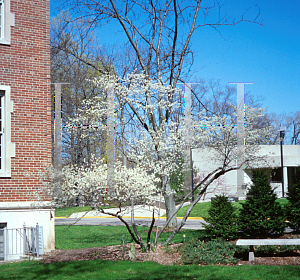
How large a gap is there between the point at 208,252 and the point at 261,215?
2292mm

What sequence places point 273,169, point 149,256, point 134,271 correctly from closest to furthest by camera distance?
point 134,271 → point 149,256 → point 273,169

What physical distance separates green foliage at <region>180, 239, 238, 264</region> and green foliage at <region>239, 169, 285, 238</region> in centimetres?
102

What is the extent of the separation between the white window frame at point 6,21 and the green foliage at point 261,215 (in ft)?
27.7

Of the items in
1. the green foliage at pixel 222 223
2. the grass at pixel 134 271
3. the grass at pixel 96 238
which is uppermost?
the green foliage at pixel 222 223

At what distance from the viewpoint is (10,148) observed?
10.2 metres

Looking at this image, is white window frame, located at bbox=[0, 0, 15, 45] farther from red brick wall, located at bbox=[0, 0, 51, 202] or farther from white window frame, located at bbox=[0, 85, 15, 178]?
white window frame, located at bbox=[0, 85, 15, 178]

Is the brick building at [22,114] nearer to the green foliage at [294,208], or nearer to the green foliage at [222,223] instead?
the green foliage at [222,223]

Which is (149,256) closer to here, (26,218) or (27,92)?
(26,218)

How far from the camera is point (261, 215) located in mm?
10625

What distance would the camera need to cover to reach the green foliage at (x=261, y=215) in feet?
34.7

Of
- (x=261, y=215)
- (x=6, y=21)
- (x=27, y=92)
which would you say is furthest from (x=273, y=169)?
(x=6, y=21)

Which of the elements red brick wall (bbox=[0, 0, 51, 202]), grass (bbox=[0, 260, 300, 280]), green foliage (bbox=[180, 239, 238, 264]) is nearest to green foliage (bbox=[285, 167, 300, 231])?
green foliage (bbox=[180, 239, 238, 264])

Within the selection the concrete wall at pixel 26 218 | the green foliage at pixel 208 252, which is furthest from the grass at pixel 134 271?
the concrete wall at pixel 26 218

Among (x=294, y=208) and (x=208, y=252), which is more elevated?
(x=294, y=208)
